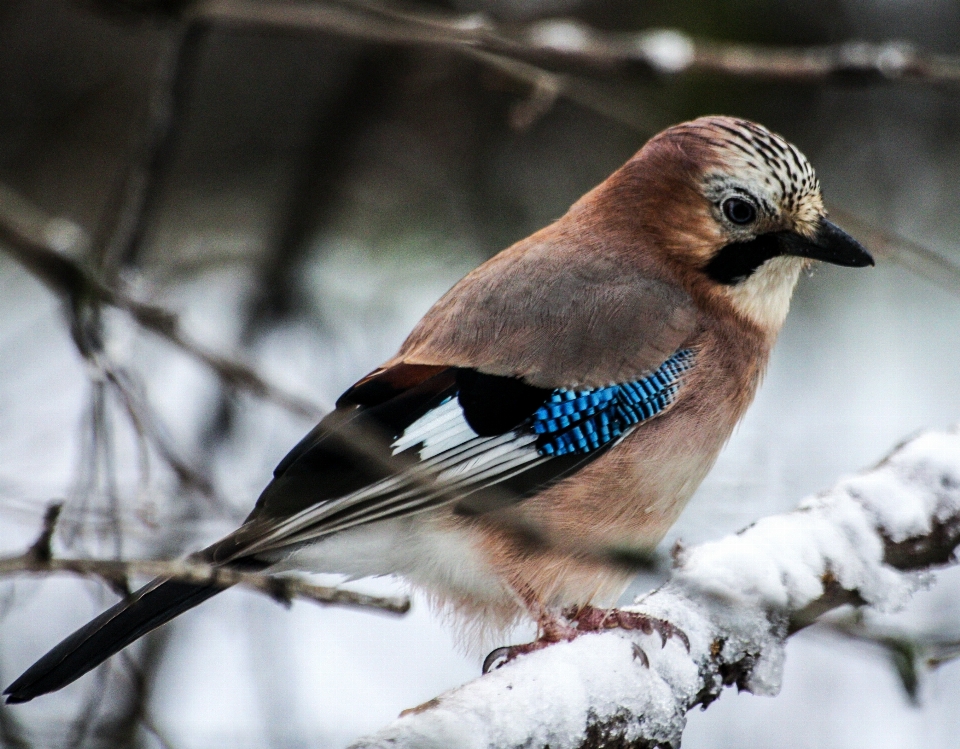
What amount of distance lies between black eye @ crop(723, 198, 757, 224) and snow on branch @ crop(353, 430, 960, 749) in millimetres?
812

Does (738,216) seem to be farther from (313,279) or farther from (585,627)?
(313,279)

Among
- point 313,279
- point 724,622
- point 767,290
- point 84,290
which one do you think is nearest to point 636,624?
point 724,622

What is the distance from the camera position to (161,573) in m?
2.01

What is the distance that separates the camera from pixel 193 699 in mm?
4184

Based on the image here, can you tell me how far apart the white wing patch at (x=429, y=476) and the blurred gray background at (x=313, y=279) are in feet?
1.44

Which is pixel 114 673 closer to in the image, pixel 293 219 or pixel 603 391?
pixel 603 391

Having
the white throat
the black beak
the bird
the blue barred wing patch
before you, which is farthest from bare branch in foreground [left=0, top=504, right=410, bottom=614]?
the black beak

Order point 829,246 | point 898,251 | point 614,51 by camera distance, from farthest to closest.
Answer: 1. point 614,51
2. point 898,251
3. point 829,246

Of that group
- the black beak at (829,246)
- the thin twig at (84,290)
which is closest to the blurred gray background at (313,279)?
the thin twig at (84,290)

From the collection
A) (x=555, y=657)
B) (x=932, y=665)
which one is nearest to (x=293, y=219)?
(x=555, y=657)

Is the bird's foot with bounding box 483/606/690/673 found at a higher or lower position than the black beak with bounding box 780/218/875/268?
lower

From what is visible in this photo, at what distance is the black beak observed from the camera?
10.6 ft

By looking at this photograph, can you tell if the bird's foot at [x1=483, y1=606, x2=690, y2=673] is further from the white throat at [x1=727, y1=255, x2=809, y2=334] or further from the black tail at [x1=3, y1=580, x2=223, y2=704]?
the white throat at [x1=727, y1=255, x2=809, y2=334]

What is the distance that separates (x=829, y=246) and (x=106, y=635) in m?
2.25
